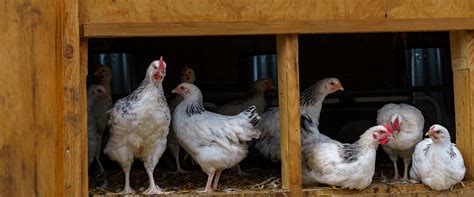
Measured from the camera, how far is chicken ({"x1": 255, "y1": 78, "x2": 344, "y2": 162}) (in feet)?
21.8

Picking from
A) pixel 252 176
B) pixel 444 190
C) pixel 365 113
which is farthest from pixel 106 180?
pixel 365 113

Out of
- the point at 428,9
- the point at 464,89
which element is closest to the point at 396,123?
the point at 464,89

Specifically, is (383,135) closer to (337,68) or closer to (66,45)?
→ (66,45)

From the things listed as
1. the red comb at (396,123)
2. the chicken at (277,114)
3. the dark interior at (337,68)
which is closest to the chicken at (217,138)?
the chicken at (277,114)

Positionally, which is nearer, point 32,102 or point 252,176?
point 32,102

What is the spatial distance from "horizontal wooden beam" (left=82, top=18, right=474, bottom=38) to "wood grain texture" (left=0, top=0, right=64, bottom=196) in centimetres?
30

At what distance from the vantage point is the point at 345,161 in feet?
18.2

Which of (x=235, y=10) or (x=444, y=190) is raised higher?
(x=235, y=10)

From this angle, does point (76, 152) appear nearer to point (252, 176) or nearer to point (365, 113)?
point (252, 176)

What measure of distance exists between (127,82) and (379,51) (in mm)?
2893

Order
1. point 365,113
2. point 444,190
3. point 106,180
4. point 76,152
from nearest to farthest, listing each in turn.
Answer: point 76,152 → point 444,190 → point 106,180 → point 365,113

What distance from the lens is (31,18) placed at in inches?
200

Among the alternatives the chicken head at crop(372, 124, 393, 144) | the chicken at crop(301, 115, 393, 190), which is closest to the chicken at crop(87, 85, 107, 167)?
the chicken at crop(301, 115, 393, 190)

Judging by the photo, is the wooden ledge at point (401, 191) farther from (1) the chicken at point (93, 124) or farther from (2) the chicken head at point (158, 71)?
(1) the chicken at point (93, 124)
